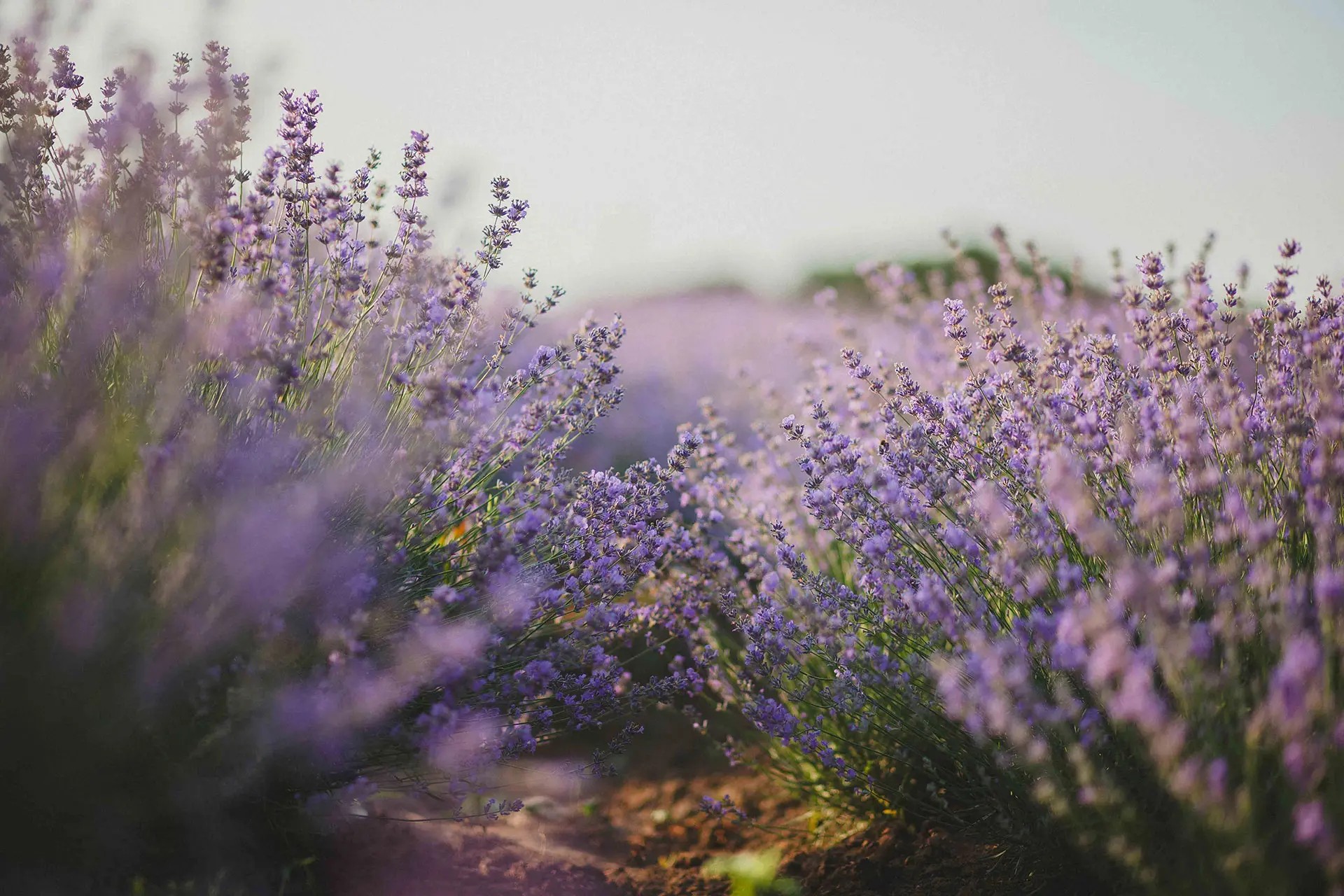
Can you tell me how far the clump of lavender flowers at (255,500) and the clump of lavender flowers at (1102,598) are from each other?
54cm

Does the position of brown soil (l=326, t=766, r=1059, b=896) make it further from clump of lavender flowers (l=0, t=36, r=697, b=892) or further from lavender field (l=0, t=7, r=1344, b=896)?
clump of lavender flowers (l=0, t=36, r=697, b=892)

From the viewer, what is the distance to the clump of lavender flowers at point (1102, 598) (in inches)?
51.8

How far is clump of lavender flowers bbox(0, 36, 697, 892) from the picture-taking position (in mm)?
1597

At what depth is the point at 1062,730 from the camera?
5.36 ft

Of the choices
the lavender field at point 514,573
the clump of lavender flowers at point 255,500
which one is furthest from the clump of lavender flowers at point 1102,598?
the clump of lavender flowers at point 255,500

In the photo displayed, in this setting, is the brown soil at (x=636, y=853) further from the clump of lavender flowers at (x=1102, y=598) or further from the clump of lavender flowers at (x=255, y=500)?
the clump of lavender flowers at (x=255, y=500)

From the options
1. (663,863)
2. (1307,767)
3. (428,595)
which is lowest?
(663,863)

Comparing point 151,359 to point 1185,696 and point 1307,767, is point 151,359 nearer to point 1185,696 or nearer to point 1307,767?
point 1185,696

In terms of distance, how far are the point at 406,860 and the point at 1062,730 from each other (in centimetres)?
161

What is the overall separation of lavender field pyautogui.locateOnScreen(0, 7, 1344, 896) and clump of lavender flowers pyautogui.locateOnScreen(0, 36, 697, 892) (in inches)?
0.4

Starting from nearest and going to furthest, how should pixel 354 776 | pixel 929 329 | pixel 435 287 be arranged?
1. pixel 354 776
2. pixel 435 287
3. pixel 929 329

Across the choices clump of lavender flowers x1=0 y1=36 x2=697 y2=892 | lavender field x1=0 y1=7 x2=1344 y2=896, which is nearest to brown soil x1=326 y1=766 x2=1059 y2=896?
lavender field x1=0 y1=7 x2=1344 y2=896

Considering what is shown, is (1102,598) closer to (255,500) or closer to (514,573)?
(514,573)

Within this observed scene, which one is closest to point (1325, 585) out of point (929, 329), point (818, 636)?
point (818, 636)
